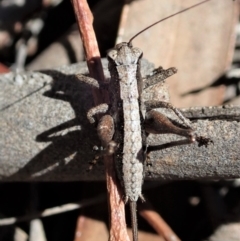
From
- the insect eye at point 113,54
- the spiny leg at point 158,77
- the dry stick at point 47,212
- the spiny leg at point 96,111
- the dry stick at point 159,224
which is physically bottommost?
the dry stick at point 159,224

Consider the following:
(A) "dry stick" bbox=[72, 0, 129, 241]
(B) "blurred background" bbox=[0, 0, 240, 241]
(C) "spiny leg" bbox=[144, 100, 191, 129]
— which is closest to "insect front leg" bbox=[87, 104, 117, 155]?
(A) "dry stick" bbox=[72, 0, 129, 241]

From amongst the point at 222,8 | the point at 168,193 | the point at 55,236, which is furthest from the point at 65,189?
the point at 222,8

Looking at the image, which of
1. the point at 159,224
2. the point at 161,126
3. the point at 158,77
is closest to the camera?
the point at 161,126

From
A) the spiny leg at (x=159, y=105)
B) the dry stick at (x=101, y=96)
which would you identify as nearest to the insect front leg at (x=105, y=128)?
the dry stick at (x=101, y=96)

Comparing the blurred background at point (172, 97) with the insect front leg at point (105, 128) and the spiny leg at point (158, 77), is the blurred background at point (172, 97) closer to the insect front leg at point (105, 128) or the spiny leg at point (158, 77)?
the spiny leg at point (158, 77)

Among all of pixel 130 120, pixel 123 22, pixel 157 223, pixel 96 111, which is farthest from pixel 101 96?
pixel 157 223

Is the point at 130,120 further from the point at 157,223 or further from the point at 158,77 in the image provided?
the point at 157,223
